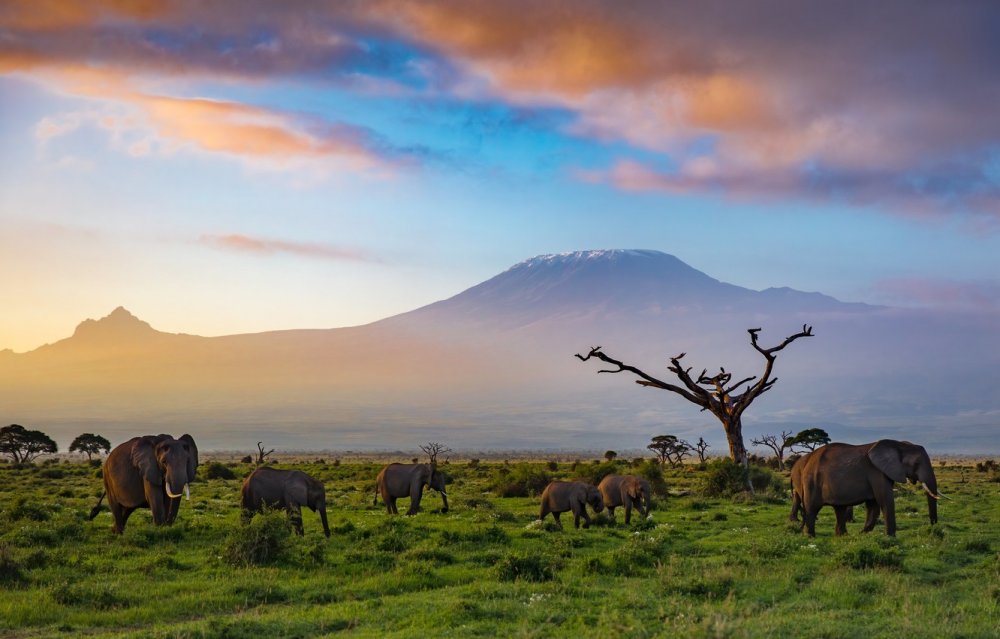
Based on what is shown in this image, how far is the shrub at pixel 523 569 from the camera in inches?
675

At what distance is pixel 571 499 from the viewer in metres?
27.0

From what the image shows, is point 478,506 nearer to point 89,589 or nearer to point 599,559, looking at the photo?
point 599,559

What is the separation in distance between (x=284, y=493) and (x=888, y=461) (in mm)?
15797

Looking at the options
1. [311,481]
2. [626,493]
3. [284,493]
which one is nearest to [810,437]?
[626,493]

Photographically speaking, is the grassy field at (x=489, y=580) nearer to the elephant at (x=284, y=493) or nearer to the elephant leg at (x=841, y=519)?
the elephant leg at (x=841, y=519)

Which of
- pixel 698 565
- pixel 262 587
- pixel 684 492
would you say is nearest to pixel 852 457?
pixel 698 565

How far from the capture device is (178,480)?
21984 mm

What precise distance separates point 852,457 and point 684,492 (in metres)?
21.1

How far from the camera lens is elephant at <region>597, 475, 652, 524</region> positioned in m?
28.8

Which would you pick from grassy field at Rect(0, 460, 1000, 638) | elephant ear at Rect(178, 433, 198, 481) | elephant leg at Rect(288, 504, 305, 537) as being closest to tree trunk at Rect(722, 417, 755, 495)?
grassy field at Rect(0, 460, 1000, 638)

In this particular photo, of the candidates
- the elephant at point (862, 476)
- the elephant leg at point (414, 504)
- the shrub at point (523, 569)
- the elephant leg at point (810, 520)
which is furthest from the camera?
the elephant leg at point (414, 504)

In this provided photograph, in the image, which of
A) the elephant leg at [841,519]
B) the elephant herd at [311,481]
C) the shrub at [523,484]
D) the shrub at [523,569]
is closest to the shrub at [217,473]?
the shrub at [523,484]

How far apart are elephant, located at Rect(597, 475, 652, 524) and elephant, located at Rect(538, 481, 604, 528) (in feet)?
4.89

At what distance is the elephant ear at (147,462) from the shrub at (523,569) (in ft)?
33.0
